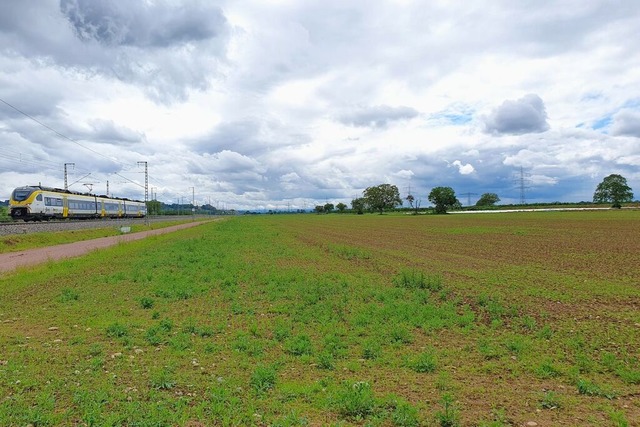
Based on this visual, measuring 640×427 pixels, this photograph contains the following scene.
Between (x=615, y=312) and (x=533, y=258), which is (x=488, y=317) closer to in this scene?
(x=615, y=312)

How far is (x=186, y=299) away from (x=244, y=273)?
468 cm

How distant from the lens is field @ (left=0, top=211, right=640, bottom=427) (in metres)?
5.45

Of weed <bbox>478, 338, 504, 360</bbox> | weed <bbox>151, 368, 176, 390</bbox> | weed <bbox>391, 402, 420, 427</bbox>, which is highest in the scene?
weed <bbox>151, 368, 176, 390</bbox>

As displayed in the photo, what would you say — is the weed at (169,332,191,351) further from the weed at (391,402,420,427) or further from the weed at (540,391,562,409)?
the weed at (540,391,562,409)

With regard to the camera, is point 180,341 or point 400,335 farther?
point 400,335

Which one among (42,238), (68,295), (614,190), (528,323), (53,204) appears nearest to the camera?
(528,323)

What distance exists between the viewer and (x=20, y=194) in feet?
153

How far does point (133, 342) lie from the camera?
27.6 feet

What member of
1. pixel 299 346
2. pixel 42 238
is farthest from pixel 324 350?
pixel 42 238

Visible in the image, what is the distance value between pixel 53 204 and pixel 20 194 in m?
5.75

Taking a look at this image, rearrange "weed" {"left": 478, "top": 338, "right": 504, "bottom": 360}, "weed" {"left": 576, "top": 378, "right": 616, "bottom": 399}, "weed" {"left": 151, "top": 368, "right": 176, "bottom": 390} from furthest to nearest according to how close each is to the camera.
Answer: "weed" {"left": 478, "top": 338, "right": 504, "bottom": 360}, "weed" {"left": 151, "top": 368, "right": 176, "bottom": 390}, "weed" {"left": 576, "top": 378, "right": 616, "bottom": 399}

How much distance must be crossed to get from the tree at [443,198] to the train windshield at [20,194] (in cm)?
14852

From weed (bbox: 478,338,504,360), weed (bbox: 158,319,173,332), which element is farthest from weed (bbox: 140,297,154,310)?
weed (bbox: 478,338,504,360)

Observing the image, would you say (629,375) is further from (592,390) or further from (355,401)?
(355,401)
